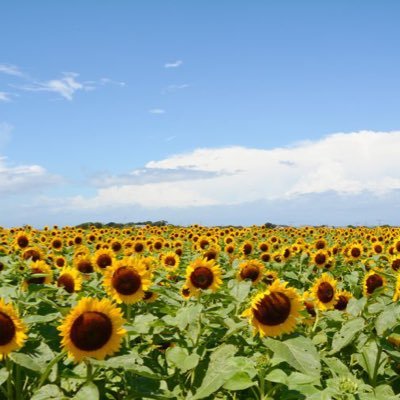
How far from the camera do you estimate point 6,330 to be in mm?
4102

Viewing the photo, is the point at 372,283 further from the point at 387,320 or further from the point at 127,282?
the point at 127,282

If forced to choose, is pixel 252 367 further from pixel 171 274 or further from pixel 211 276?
pixel 171 274

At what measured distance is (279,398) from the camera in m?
4.11

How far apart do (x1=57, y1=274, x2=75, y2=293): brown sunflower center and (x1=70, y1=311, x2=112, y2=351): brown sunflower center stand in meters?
2.86

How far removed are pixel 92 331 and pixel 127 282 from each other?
1.97 meters

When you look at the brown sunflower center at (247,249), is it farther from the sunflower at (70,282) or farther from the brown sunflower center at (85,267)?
the sunflower at (70,282)

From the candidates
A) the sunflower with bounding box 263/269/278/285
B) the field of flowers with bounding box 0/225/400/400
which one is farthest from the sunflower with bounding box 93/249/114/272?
the sunflower with bounding box 263/269/278/285

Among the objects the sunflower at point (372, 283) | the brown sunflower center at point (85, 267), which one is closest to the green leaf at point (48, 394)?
the sunflower at point (372, 283)

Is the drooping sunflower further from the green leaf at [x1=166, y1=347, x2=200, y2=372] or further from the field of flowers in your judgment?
the green leaf at [x1=166, y1=347, x2=200, y2=372]

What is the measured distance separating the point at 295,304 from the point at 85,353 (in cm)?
181

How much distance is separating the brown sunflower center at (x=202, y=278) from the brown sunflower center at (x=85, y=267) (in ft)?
9.27

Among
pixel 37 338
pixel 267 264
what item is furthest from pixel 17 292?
pixel 267 264

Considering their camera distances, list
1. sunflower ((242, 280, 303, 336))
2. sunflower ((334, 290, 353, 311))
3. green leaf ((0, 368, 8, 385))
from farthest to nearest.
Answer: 1. sunflower ((334, 290, 353, 311))
2. sunflower ((242, 280, 303, 336))
3. green leaf ((0, 368, 8, 385))

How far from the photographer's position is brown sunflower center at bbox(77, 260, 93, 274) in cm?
919
